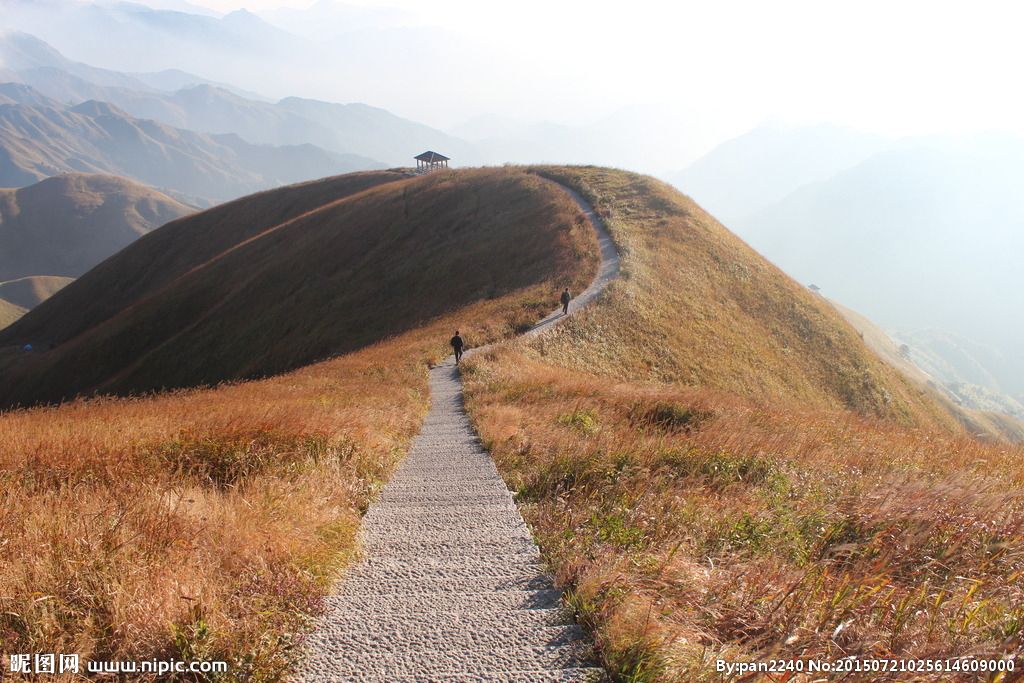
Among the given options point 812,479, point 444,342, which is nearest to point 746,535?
point 812,479

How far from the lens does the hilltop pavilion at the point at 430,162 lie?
324 ft

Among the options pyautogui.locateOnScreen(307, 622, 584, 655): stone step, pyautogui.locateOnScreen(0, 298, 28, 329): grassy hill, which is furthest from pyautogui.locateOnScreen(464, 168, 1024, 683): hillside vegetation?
pyautogui.locateOnScreen(0, 298, 28, 329): grassy hill

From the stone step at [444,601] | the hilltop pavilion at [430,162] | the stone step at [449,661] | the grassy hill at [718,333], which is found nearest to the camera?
the stone step at [449,661]

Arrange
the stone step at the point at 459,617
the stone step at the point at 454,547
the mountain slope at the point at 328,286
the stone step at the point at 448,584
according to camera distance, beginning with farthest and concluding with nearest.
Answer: the mountain slope at the point at 328,286, the stone step at the point at 454,547, the stone step at the point at 448,584, the stone step at the point at 459,617

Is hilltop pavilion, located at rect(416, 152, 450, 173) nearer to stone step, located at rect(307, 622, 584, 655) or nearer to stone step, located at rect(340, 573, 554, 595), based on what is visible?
stone step, located at rect(340, 573, 554, 595)

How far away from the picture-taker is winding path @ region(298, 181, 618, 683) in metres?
3.38

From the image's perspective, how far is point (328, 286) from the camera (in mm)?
47656

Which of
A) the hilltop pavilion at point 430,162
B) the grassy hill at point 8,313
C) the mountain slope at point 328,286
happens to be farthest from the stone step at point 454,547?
Result: the grassy hill at point 8,313

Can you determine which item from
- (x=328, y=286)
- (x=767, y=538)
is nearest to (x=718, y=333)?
(x=767, y=538)

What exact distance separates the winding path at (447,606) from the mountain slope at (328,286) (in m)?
24.3

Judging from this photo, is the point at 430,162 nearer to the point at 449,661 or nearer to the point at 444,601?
the point at 444,601

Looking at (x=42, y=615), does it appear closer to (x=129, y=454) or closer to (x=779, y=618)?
(x=129, y=454)

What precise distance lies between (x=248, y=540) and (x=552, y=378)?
41.1 feet

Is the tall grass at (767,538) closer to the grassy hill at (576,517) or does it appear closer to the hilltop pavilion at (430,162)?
the grassy hill at (576,517)
